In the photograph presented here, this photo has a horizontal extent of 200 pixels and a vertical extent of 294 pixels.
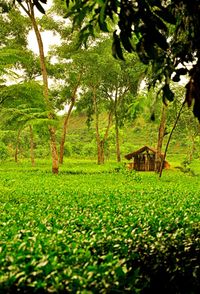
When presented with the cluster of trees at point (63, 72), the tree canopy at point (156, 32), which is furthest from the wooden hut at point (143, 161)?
the tree canopy at point (156, 32)

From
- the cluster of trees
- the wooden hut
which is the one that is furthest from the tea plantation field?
the wooden hut

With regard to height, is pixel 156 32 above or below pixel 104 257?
above

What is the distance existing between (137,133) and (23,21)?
8283 cm

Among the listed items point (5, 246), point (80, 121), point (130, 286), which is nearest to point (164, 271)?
point (130, 286)

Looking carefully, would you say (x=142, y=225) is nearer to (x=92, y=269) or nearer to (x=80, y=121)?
(x=92, y=269)

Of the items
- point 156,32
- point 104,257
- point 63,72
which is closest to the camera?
point 156,32

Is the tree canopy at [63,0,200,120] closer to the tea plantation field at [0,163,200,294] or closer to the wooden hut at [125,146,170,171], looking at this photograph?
the tea plantation field at [0,163,200,294]

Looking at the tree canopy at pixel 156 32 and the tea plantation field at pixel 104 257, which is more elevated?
the tree canopy at pixel 156 32

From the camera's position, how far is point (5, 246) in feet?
16.0

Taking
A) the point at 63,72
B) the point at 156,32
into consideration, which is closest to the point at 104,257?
the point at 156,32

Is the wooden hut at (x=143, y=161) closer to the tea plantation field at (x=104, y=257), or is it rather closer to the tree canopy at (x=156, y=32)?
the tea plantation field at (x=104, y=257)

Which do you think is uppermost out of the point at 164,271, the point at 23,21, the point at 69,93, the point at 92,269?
the point at 23,21

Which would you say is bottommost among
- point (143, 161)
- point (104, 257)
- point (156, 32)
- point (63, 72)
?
point (104, 257)

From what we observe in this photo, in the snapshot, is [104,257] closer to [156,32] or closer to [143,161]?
[156,32]
